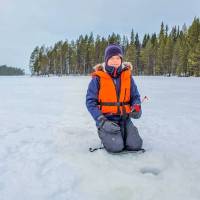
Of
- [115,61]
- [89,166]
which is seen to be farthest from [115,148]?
[115,61]

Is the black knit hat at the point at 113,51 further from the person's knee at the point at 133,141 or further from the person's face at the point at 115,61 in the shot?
the person's knee at the point at 133,141

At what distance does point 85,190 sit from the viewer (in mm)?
2793

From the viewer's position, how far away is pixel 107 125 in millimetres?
3859

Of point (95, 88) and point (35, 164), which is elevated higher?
point (95, 88)

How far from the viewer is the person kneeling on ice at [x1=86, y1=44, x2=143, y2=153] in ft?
13.3

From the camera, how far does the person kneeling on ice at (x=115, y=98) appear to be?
13.3 ft

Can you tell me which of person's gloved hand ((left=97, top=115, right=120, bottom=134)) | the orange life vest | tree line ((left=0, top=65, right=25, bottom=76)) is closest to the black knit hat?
the orange life vest

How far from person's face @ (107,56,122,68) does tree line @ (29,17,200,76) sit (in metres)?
49.7

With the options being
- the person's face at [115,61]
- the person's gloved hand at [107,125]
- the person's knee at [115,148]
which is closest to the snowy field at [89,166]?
the person's knee at [115,148]

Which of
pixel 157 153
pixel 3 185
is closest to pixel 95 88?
pixel 157 153

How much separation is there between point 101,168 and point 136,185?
585 millimetres

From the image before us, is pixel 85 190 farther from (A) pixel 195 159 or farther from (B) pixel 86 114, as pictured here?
(B) pixel 86 114

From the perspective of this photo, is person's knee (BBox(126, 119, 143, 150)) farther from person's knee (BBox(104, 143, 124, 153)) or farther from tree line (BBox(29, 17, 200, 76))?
tree line (BBox(29, 17, 200, 76))

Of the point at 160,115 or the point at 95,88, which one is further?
the point at 160,115
